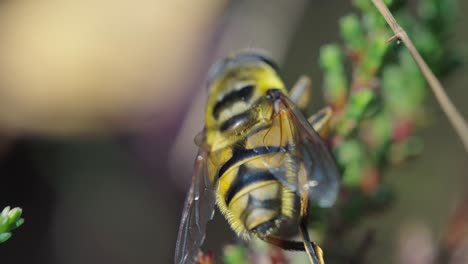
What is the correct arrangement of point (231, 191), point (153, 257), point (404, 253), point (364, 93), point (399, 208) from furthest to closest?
point (153, 257)
point (399, 208)
point (404, 253)
point (364, 93)
point (231, 191)

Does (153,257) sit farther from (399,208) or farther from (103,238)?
(399,208)

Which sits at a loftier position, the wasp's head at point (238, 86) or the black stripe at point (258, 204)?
the wasp's head at point (238, 86)

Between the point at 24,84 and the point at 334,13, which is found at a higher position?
the point at 24,84

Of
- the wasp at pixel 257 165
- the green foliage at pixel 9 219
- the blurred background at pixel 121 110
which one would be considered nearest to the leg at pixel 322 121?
the wasp at pixel 257 165

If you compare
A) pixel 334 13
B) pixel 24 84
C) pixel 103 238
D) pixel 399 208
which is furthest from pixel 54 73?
pixel 399 208

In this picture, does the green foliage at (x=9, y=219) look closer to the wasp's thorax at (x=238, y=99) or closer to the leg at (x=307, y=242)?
the wasp's thorax at (x=238, y=99)

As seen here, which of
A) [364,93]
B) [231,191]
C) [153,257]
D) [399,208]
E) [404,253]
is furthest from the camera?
[153,257]

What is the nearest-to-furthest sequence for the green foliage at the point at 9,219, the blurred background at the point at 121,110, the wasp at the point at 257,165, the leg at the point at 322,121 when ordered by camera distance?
the green foliage at the point at 9,219, the wasp at the point at 257,165, the leg at the point at 322,121, the blurred background at the point at 121,110

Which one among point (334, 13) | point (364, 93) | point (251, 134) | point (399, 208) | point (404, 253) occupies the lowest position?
point (399, 208)
